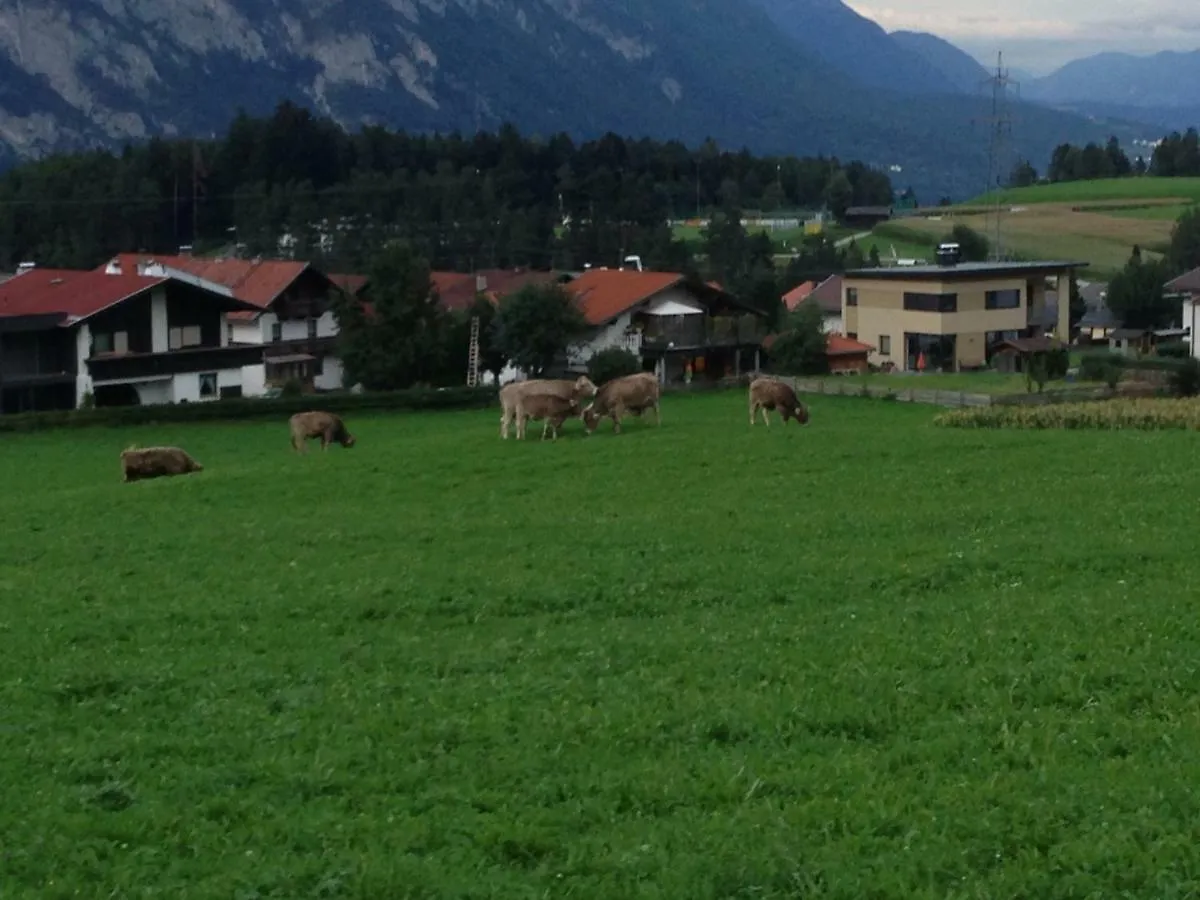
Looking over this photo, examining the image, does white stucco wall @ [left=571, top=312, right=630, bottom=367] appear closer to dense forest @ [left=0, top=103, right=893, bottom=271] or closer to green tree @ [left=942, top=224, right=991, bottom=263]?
dense forest @ [left=0, top=103, right=893, bottom=271]

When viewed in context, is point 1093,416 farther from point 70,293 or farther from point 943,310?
point 70,293

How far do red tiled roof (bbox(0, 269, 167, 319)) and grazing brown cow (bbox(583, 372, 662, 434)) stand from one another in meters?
34.1

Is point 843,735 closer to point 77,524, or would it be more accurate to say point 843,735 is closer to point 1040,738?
point 1040,738

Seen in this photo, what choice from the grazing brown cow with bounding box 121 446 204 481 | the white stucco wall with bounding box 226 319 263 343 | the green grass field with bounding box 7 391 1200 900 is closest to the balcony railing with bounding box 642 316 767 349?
the white stucco wall with bounding box 226 319 263 343

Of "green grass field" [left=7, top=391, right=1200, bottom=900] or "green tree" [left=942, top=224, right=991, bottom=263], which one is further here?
"green tree" [left=942, top=224, right=991, bottom=263]

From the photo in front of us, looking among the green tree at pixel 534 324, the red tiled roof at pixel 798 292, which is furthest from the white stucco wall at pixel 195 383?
the red tiled roof at pixel 798 292

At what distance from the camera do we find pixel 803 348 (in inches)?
2699

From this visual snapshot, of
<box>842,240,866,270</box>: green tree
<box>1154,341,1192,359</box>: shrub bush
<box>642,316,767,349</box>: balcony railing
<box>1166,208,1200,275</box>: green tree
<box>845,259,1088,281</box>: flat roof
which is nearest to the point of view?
<box>1154,341,1192,359</box>: shrub bush

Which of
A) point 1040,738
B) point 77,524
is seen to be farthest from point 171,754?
point 77,524

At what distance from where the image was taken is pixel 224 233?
378ft

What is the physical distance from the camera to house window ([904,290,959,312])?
245 ft

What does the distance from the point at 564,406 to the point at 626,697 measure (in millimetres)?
19701

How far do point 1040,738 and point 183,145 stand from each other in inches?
4486

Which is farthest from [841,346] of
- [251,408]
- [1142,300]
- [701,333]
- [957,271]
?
Result: [251,408]
